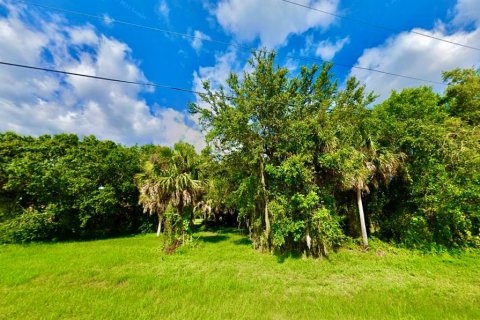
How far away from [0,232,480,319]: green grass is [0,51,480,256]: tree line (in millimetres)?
1575

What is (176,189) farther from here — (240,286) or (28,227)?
(28,227)

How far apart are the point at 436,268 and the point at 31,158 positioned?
72.5ft

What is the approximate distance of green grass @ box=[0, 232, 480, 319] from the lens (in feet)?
14.4

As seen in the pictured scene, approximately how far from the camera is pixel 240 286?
5.79 m

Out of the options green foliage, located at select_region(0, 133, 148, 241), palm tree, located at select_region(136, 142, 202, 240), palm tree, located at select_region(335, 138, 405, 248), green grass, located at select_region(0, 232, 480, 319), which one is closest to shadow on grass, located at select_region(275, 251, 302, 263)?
green grass, located at select_region(0, 232, 480, 319)

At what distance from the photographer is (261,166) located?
401 inches

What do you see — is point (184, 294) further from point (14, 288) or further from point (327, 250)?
point (327, 250)

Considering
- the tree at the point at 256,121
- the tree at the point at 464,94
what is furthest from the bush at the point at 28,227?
the tree at the point at 464,94

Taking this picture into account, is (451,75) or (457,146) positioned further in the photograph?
(451,75)

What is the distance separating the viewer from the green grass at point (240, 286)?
439cm

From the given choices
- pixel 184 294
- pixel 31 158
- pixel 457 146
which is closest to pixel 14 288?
pixel 184 294

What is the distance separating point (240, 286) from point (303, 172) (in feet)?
15.5

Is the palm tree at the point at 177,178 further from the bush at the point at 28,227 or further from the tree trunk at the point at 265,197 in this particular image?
the bush at the point at 28,227

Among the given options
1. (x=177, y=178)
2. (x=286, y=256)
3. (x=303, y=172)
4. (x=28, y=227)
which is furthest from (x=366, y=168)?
(x=28, y=227)
